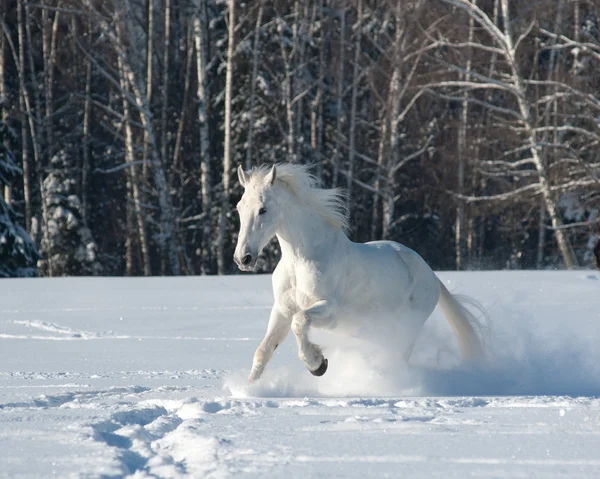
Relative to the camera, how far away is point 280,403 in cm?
490

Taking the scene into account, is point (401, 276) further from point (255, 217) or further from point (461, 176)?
point (461, 176)

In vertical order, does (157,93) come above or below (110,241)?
above

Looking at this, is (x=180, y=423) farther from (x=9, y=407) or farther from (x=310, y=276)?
(x=310, y=276)

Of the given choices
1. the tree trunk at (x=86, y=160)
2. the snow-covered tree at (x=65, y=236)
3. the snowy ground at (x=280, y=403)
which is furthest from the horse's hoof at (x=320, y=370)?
the tree trunk at (x=86, y=160)

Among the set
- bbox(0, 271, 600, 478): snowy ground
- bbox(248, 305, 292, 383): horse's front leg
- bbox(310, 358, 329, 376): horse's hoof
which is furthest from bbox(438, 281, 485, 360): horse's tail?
bbox(310, 358, 329, 376): horse's hoof

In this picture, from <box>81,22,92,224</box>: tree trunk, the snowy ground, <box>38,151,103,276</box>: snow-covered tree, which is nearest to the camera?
the snowy ground

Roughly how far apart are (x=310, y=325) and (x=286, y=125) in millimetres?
20154

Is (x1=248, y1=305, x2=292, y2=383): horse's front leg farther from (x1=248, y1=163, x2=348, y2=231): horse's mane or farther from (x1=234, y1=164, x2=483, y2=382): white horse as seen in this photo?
(x1=248, y1=163, x2=348, y2=231): horse's mane

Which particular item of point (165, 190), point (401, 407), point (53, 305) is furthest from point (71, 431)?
point (165, 190)

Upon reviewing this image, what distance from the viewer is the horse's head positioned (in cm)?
521

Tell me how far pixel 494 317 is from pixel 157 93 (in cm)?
2012

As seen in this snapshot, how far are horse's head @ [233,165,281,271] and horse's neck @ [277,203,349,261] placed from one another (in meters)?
0.09

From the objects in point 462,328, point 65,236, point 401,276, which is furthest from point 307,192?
point 65,236

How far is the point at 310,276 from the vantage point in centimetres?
551
